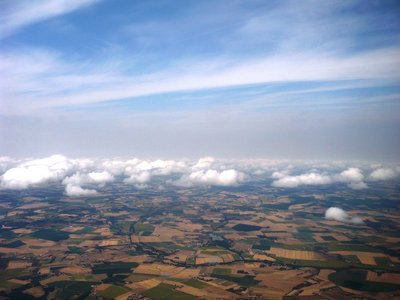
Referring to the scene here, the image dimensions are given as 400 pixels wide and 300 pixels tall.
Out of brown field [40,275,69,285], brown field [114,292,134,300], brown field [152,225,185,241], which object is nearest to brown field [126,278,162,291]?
brown field [114,292,134,300]

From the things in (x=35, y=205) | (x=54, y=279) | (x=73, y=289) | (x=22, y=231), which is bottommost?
(x=73, y=289)

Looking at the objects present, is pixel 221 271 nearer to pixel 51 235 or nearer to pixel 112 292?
pixel 112 292

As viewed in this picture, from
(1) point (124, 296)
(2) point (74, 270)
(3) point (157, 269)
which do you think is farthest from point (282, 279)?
(2) point (74, 270)

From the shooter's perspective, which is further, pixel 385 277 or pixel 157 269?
pixel 157 269

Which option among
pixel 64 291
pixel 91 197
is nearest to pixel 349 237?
pixel 64 291

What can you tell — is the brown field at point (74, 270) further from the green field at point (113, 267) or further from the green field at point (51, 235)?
the green field at point (51, 235)

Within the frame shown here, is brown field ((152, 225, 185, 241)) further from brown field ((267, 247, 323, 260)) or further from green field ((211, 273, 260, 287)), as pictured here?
green field ((211, 273, 260, 287))
